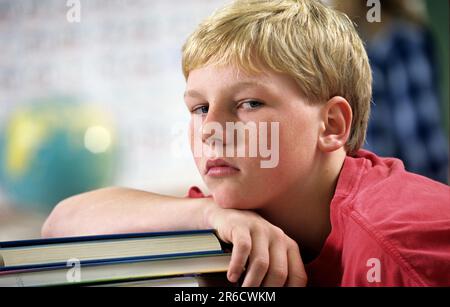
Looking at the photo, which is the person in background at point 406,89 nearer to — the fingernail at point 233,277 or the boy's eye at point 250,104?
the boy's eye at point 250,104

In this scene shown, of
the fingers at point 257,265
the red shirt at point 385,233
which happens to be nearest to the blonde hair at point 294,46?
the red shirt at point 385,233

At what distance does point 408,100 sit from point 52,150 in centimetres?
58

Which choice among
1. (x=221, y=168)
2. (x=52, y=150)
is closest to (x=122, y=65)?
(x=52, y=150)

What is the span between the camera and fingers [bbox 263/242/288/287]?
688 millimetres

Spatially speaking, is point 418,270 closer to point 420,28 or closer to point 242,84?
point 242,84

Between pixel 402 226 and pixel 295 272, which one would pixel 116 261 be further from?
pixel 402 226

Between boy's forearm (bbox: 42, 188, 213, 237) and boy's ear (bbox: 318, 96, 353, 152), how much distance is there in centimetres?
18

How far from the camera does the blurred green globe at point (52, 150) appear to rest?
3.13ft

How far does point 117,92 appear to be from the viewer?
3.16ft

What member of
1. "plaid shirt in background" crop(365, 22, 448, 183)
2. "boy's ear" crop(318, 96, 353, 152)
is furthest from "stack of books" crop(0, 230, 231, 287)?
"plaid shirt in background" crop(365, 22, 448, 183)

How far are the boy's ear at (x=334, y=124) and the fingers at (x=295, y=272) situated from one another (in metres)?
0.18

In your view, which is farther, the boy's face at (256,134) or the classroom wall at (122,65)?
the classroom wall at (122,65)

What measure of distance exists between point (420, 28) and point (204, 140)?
0.42m

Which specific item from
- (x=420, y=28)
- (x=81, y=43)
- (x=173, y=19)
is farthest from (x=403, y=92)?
(x=81, y=43)
